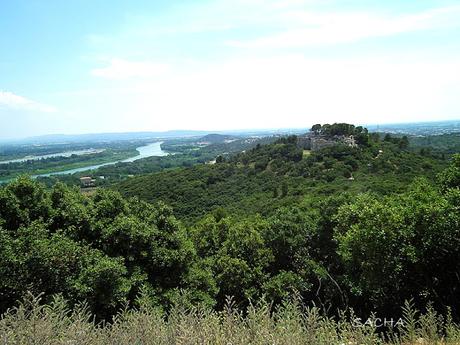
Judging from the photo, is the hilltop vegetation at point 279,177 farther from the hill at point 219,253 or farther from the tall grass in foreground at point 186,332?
the tall grass in foreground at point 186,332

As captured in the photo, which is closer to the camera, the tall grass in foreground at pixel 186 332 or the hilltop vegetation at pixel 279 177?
the tall grass in foreground at pixel 186 332

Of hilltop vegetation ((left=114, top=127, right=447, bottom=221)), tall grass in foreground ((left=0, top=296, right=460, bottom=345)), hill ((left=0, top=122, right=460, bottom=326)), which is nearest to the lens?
tall grass in foreground ((left=0, top=296, right=460, bottom=345))

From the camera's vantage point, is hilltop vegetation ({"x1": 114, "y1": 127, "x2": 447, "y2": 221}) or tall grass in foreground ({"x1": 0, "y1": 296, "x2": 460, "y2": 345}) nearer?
tall grass in foreground ({"x1": 0, "y1": 296, "x2": 460, "y2": 345})

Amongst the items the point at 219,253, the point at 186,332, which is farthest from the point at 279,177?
the point at 186,332

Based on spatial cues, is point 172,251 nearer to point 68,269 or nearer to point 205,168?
point 68,269

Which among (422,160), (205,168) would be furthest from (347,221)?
(205,168)

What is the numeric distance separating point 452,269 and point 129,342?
10070 mm

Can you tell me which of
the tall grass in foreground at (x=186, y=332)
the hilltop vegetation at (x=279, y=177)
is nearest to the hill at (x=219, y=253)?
the tall grass in foreground at (x=186, y=332)

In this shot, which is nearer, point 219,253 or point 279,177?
point 219,253

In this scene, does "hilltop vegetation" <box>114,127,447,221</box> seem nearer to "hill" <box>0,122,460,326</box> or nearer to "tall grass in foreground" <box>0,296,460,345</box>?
"hill" <box>0,122,460,326</box>

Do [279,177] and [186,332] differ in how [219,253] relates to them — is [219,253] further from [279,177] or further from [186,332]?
[279,177]

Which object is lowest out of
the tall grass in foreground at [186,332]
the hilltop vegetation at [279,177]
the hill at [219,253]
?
the hilltop vegetation at [279,177]

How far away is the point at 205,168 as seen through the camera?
68.5 meters

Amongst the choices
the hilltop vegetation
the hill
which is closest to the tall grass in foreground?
the hill
